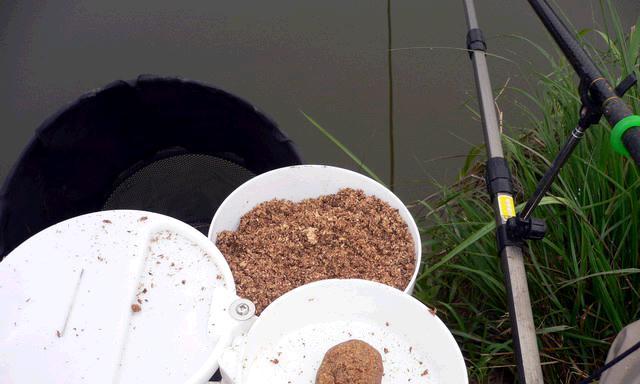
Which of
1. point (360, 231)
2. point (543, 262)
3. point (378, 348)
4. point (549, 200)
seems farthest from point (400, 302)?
point (543, 262)

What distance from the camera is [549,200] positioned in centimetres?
124

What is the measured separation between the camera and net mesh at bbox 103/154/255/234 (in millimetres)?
1479

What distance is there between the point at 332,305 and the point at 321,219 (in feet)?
1.00

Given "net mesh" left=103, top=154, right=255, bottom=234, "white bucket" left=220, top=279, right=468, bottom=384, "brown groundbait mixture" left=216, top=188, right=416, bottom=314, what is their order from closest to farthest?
"white bucket" left=220, top=279, right=468, bottom=384, "brown groundbait mixture" left=216, top=188, right=416, bottom=314, "net mesh" left=103, top=154, right=255, bottom=234

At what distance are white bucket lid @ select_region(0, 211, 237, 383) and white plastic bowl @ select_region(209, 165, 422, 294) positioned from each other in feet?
0.92

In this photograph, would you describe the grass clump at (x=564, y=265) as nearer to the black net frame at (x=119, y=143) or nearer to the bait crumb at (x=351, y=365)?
the bait crumb at (x=351, y=365)

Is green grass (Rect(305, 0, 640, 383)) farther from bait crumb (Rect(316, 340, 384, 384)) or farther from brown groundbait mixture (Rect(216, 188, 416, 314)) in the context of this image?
bait crumb (Rect(316, 340, 384, 384))

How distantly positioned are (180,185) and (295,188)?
1.14 feet

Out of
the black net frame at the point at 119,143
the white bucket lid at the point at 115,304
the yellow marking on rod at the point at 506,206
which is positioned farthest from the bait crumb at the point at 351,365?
the black net frame at the point at 119,143

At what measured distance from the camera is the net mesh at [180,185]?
1479mm

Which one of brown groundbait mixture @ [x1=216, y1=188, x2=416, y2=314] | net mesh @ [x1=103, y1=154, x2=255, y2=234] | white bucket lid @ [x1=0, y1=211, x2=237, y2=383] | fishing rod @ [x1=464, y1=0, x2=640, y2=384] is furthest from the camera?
net mesh @ [x1=103, y1=154, x2=255, y2=234]

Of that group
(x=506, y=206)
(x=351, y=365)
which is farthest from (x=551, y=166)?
(x=351, y=365)

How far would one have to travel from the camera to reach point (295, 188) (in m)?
1.34

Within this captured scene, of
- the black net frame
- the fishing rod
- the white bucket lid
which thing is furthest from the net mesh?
the fishing rod
